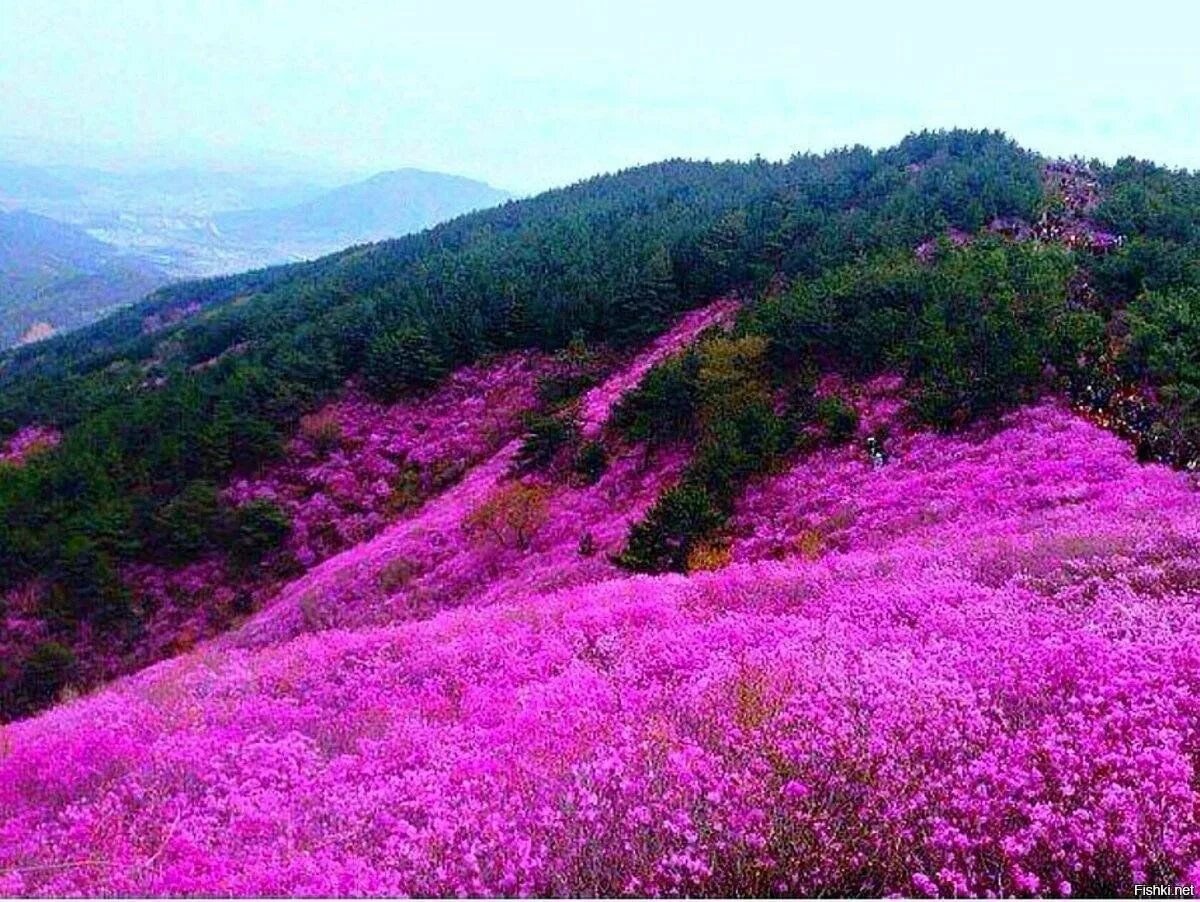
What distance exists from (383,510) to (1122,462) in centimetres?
3217

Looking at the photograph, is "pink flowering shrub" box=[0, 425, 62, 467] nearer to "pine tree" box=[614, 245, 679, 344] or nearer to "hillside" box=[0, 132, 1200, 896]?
"hillside" box=[0, 132, 1200, 896]

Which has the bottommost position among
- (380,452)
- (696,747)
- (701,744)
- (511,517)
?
(380,452)

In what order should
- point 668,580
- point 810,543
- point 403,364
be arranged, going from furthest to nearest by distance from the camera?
point 403,364 → point 810,543 → point 668,580

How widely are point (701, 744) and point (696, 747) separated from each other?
25 centimetres

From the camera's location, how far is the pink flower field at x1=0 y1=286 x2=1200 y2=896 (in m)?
6.32

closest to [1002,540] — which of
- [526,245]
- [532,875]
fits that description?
[532,875]

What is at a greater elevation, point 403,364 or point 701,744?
point 701,744

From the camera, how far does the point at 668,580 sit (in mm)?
16281

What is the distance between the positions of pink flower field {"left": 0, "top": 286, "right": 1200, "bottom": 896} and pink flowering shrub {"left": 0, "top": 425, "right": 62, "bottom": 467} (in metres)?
63.8

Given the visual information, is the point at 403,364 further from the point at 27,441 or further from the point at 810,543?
the point at 27,441

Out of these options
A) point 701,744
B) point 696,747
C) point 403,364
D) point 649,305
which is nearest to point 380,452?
point 403,364

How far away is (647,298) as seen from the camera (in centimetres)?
5503

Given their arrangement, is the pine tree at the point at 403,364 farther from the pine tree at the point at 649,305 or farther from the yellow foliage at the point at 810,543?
the yellow foliage at the point at 810,543

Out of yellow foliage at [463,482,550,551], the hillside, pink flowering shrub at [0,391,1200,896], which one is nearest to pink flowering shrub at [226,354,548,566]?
the hillside
